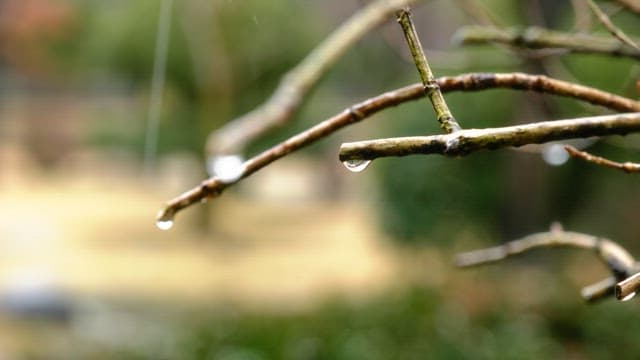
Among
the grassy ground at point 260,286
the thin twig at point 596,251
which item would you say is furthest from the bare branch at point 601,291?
the grassy ground at point 260,286

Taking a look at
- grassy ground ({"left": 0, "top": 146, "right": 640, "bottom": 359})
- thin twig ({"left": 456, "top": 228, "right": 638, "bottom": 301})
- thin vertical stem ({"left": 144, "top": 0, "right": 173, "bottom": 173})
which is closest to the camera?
thin twig ({"left": 456, "top": 228, "right": 638, "bottom": 301})

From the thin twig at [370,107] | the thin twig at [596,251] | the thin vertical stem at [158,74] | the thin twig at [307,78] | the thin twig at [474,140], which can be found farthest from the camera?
the thin vertical stem at [158,74]

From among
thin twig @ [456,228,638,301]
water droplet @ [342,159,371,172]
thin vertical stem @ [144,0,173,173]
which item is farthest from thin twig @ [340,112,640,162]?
thin vertical stem @ [144,0,173,173]

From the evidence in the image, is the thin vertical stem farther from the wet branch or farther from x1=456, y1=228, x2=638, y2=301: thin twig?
the wet branch

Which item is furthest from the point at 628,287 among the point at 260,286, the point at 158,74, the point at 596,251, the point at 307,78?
the point at 260,286

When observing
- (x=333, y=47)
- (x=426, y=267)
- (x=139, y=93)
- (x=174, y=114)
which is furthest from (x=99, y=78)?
(x=333, y=47)

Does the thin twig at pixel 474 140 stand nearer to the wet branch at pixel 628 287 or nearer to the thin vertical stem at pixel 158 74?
the wet branch at pixel 628 287
